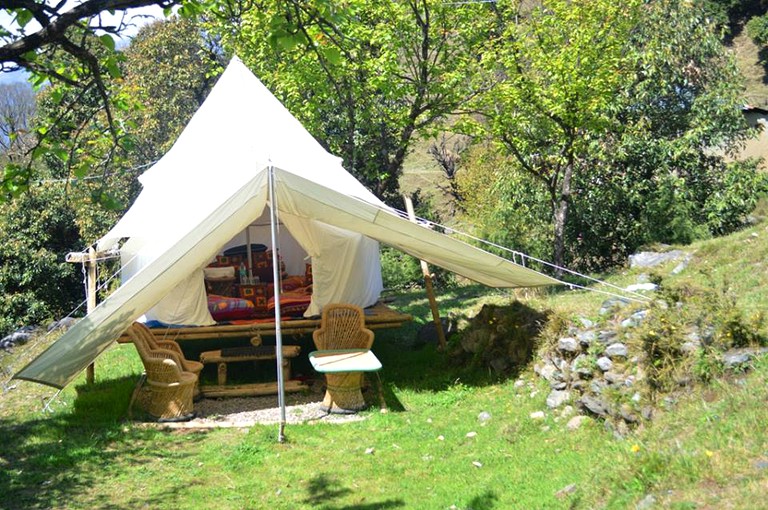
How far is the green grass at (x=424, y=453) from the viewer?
12.4 ft

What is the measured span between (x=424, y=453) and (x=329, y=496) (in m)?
0.97

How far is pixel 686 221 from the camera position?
1280 cm

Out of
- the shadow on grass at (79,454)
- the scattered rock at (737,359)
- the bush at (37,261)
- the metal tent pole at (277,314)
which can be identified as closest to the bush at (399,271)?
the bush at (37,261)

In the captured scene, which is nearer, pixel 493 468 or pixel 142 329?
pixel 493 468

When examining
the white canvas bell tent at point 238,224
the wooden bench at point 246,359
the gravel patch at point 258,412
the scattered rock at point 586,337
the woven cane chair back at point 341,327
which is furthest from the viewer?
the woven cane chair back at point 341,327

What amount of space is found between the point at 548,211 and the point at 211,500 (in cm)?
1104

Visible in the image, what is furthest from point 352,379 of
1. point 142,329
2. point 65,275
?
point 65,275

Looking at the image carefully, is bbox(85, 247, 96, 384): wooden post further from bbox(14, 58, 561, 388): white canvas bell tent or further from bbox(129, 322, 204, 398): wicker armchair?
bbox(129, 322, 204, 398): wicker armchair

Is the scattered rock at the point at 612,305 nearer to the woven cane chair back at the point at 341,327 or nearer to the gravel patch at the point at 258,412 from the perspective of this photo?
the gravel patch at the point at 258,412

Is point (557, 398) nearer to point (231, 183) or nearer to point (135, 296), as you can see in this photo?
point (135, 296)

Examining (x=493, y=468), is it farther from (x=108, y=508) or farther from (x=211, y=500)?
(x=108, y=508)

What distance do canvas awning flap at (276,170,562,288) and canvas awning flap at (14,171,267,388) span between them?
0.98 feet

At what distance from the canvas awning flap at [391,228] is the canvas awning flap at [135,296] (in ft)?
0.98

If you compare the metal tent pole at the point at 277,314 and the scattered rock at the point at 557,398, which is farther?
the metal tent pole at the point at 277,314
